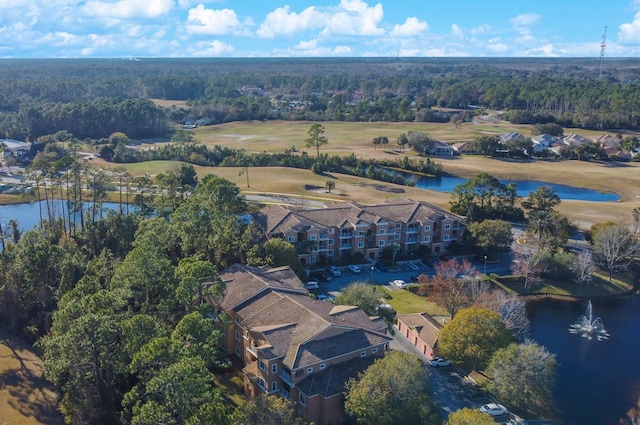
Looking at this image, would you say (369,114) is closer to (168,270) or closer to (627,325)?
(627,325)

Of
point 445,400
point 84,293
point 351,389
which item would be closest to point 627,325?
point 445,400

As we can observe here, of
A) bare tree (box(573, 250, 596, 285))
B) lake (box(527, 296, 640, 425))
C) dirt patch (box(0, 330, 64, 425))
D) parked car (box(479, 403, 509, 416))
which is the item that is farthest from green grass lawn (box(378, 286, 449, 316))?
dirt patch (box(0, 330, 64, 425))

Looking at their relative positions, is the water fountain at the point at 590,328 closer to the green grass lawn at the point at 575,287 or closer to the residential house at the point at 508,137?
the green grass lawn at the point at 575,287

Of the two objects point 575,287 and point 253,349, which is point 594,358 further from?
point 253,349

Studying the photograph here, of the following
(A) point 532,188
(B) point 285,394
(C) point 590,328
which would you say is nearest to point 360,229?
(C) point 590,328

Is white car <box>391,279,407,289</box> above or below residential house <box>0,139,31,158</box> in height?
below

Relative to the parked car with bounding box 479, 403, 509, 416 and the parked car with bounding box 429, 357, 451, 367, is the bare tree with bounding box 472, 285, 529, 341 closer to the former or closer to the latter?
the parked car with bounding box 429, 357, 451, 367

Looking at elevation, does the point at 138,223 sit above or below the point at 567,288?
above
